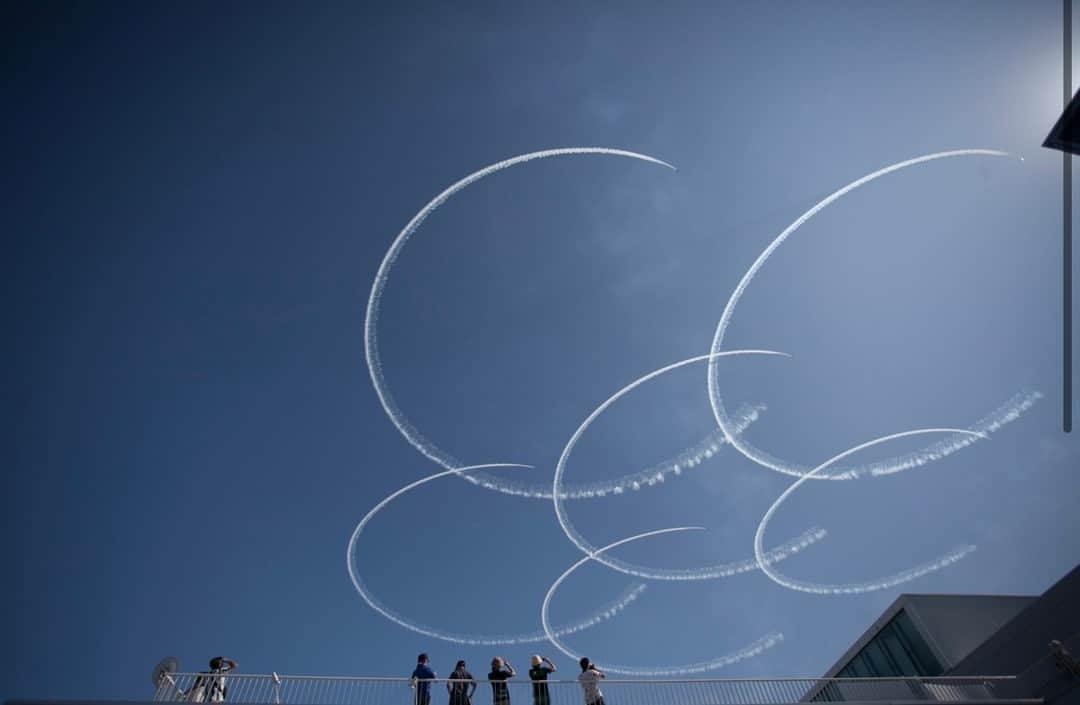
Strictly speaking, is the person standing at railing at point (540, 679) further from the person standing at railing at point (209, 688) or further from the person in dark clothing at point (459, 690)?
the person standing at railing at point (209, 688)

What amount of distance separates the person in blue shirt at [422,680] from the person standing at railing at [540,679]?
3233mm

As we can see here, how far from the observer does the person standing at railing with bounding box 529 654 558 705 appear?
19.9 m

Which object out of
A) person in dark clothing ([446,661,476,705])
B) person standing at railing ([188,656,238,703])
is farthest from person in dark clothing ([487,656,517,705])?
person standing at railing ([188,656,238,703])

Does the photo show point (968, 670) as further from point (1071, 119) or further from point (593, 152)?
point (593, 152)

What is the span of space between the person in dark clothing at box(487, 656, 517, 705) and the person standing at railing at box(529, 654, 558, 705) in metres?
0.68

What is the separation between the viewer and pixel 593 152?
36375mm

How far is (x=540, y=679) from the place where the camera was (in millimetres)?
20828

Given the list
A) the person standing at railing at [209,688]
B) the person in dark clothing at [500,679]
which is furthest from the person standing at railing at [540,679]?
the person standing at railing at [209,688]

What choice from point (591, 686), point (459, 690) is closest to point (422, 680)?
point (459, 690)

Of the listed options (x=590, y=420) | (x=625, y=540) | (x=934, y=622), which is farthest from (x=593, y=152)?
(x=934, y=622)

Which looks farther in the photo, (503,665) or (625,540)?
(625,540)

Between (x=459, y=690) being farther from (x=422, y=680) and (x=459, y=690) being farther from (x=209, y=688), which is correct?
(x=209, y=688)

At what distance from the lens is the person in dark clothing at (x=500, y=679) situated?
65.3ft

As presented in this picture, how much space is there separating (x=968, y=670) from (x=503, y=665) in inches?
981
